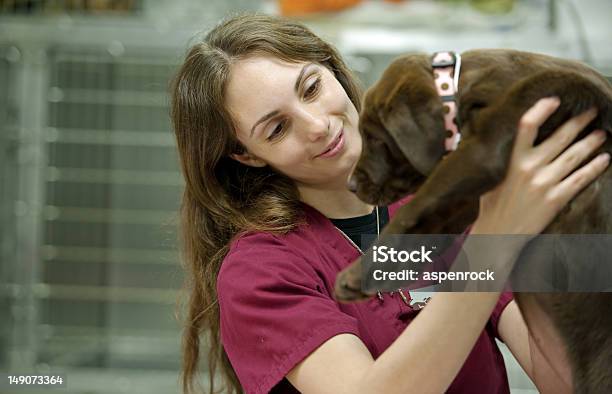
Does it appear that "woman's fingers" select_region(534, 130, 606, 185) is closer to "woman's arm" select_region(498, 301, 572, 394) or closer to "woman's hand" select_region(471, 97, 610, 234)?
"woman's hand" select_region(471, 97, 610, 234)

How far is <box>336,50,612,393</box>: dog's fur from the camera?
796 millimetres

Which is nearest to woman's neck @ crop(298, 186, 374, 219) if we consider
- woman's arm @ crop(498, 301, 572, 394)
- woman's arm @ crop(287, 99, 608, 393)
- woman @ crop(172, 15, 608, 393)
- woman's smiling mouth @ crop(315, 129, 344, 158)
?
woman @ crop(172, 15, 608, 393)

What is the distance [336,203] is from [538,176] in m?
0.45

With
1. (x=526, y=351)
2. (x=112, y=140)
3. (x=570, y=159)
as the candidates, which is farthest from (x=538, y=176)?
(x=112, y=140)

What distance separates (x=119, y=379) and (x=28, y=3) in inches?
46.0

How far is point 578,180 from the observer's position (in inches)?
33.1

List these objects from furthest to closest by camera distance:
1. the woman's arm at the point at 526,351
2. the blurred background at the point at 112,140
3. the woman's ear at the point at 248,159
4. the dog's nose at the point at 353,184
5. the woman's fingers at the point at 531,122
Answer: the blurred background at the point at 112,140 → the woman's ear at the point at 248,159 → the woman's arm at the point at 526,351 → the dog's nose at the point at 353,184 → the woman's fingers at the point at 531,122

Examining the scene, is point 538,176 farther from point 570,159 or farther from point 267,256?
point 267,256

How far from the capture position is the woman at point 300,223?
830mm

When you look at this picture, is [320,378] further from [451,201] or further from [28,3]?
[28,3]

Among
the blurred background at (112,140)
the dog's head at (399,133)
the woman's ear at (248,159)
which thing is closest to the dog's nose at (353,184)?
the dog's head at (399,133)

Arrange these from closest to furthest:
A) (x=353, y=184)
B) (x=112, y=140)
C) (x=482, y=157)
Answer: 1. (x=482, y=157)
2. (x=353, y=184)
3. (x=112, y=140)

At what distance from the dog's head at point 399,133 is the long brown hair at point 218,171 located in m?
0.23

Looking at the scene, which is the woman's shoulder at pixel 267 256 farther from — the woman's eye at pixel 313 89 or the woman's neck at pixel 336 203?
the woman's eye at pixel 313 89
